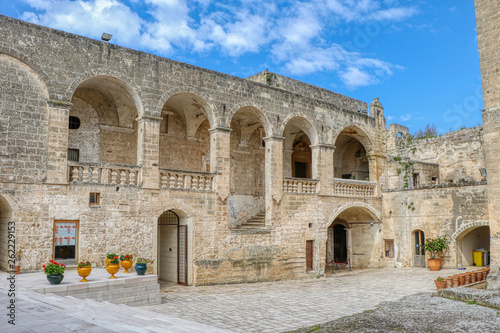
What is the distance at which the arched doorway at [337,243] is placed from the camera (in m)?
22.3

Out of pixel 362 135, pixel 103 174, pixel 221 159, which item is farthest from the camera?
pixel 362 135

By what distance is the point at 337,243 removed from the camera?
22625mm

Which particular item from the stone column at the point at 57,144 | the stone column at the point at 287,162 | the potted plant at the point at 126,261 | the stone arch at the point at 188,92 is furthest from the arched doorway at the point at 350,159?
the stone column at the point at 57,144

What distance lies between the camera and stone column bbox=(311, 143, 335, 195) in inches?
736

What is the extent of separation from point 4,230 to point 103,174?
3024 millimetres

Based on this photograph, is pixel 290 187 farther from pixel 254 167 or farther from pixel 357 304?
pixel 357 304

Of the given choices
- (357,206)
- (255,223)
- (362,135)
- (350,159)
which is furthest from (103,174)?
(350,159)

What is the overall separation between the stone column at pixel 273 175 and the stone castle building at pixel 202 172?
0.20ft

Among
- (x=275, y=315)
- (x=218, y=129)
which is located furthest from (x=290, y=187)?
(x=275, y=315)

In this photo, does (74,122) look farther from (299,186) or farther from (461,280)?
(461,280)

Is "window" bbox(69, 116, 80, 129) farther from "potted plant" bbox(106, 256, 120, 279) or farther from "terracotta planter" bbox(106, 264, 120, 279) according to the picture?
"terracotta planter" bbox(106, 264, 120, 279)

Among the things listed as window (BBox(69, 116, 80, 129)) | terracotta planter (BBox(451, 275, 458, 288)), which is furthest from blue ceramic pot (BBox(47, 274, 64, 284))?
terracotta planter (BBox(451, 275, 458, 288))

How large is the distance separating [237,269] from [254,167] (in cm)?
622

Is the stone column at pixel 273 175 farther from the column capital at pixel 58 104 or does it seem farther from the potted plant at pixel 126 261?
the column capital at pixel 58 104
